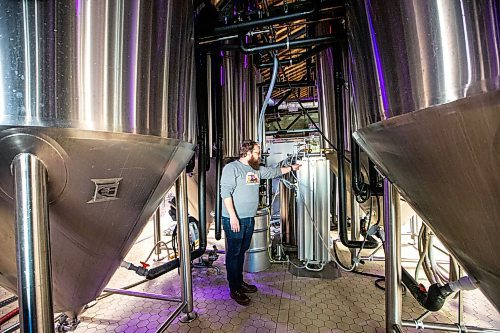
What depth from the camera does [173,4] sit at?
29.6 inches

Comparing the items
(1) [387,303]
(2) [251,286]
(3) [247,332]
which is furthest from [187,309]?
(1) [387,303]

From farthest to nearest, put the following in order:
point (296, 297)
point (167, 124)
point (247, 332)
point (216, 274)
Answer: point (216, 274), point (296, 297), point (247, 332), point (167, 124)

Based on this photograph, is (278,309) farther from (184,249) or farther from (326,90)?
(326,90)

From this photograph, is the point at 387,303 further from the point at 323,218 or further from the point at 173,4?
the point at 173,4

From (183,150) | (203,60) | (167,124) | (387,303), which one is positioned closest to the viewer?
(167,124)

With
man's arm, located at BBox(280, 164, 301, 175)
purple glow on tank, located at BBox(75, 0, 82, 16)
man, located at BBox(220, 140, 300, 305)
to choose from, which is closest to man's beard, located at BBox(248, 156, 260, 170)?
man, located at BBox(220, 140, 300, 305)

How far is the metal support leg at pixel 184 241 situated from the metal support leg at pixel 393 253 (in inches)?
41.9


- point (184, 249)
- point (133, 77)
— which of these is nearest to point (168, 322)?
point (184, 249)

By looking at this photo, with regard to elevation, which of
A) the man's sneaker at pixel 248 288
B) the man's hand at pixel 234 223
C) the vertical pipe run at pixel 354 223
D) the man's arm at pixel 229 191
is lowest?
the man's sneaker at pixel 248 288

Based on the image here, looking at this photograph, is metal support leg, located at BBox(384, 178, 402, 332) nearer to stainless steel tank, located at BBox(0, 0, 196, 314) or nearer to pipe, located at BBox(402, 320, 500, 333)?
pipe, located at BBox(402, 320, 500, 333)

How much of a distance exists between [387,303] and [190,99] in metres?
1.19

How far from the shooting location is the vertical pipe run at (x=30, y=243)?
48cm

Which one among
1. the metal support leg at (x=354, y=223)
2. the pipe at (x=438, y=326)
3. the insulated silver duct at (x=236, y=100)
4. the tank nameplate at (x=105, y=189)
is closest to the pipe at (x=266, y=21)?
the insulated silver duct at (x=236, y=100)

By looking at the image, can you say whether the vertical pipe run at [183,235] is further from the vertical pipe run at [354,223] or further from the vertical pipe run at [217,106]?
the vertical pipe run at [354,223]
